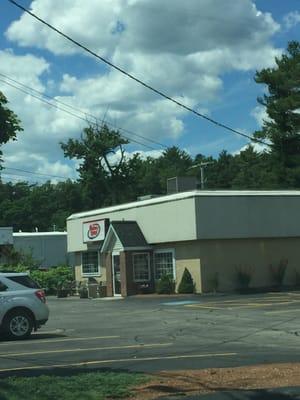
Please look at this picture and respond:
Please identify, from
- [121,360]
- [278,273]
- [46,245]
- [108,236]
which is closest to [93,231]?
[108,236]

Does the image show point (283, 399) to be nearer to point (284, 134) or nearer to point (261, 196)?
point (261, 196)

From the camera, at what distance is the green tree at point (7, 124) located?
34.1 feet

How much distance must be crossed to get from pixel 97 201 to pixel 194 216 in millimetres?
62239

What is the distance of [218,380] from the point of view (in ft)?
31.2

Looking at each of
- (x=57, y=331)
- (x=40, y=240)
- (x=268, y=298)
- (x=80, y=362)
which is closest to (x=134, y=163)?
(x=40, y=240)

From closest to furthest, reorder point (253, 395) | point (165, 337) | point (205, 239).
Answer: point (253, 395) < point (165, 337) < point (205, 239)

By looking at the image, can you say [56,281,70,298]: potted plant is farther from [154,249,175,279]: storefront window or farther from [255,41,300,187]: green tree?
[255,41,300,187]: green tree

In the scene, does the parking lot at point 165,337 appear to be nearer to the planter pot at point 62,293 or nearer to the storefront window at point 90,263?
the planter pot at point 62,293

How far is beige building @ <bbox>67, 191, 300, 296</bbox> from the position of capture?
33375 millimetres

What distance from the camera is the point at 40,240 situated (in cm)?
6116

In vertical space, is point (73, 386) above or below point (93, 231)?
below

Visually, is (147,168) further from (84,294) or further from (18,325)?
(18,325)

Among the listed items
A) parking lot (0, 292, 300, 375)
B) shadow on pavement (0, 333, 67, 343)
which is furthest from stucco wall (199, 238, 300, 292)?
shadow on pavement (0, 333, 67, 343)

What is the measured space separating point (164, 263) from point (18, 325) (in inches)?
737
